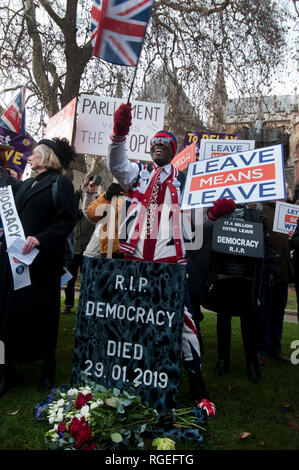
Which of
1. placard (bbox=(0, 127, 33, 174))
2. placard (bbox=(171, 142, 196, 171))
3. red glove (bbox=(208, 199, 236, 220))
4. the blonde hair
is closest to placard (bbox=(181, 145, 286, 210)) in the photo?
red glove (bbox=(208, 199, 236, 220))

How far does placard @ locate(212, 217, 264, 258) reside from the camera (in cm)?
334

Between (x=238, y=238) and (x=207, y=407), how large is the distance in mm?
1415

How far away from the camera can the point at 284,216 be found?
4461 millimetres

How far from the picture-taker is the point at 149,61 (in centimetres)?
1193

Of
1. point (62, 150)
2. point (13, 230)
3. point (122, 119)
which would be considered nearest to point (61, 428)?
point (13, 230)

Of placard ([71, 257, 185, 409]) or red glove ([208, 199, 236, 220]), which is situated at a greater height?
red glove ([208, 199, 236, 220])

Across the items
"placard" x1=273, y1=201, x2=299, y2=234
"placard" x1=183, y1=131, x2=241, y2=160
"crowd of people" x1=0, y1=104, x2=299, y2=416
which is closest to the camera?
"crowd of people" x1=0, y1=104, x2=299, y2=416

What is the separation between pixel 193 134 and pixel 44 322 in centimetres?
519

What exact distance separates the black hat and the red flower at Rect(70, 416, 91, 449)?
85.2 inches

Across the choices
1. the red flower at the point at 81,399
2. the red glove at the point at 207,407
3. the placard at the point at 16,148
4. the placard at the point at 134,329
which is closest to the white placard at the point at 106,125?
the placard at the point at 16,148

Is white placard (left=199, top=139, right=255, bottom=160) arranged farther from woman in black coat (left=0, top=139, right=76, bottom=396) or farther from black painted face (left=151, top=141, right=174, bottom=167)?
woman in black coat (left=0, top=139, right=76, bottom=396)

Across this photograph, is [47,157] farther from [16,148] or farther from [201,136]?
[201,136]

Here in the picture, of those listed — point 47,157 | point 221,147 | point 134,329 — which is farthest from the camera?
point 221,147

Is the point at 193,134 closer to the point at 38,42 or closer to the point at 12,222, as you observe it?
the point at 12,222
